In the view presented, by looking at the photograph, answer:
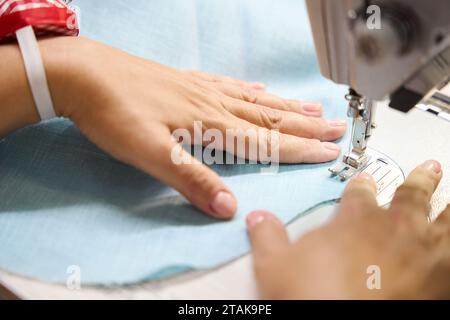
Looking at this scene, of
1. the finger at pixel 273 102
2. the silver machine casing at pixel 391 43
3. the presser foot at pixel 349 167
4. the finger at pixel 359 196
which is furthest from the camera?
the finger at pixel 273 102


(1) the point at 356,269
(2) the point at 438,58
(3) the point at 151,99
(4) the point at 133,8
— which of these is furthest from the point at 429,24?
(4) the point at 133,8

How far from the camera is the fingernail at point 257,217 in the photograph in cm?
60

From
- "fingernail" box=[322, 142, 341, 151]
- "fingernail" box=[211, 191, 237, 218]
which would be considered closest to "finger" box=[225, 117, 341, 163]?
"fingernail" box=[322, 142, 341, 151]

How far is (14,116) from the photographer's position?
683 mm

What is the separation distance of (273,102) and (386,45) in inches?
13.5

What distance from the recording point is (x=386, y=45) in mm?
472

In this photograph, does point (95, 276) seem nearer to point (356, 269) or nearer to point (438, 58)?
point (356, 269)

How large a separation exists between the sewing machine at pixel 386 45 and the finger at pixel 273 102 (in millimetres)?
211

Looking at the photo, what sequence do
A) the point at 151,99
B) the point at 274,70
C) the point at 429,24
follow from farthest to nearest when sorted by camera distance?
the point at 274,70
the point at 151,99
the point at 429,24

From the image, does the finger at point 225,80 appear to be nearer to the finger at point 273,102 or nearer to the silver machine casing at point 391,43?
the finger at point 273,102

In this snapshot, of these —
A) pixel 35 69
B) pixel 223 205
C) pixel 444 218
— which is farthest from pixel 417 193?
pixel 35 69

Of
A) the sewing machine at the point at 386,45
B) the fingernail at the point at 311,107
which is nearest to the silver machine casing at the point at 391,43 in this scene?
the sewing machine at the point at 386,45
